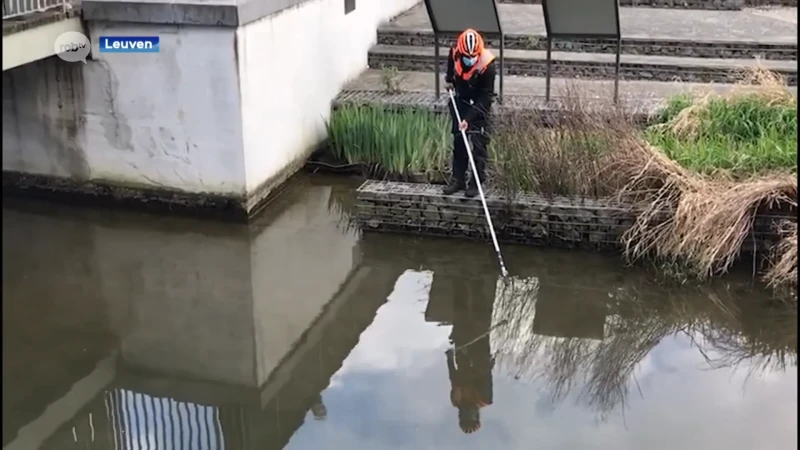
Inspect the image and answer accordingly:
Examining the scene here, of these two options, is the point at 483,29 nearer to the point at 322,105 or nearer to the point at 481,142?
A: the point at 322,105

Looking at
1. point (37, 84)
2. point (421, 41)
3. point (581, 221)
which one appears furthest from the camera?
point (421, 41)

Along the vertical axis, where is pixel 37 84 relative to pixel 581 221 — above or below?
above

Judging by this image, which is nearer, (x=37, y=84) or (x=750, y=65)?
(x=37, y=84)

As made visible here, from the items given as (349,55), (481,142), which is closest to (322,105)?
(349,55)

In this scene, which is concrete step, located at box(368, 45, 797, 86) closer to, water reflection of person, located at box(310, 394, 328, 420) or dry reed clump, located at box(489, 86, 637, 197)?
dry reed clump, located at box(489, 86, 637, 197)

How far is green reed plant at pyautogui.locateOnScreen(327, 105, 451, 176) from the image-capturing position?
25.3 ft

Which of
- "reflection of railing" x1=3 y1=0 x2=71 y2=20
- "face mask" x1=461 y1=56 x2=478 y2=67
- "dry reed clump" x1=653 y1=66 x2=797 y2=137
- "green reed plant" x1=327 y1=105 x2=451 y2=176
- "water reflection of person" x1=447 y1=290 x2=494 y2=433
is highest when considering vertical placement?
"reflection of railing" x1=3 y1=0 x2=71 y2=20

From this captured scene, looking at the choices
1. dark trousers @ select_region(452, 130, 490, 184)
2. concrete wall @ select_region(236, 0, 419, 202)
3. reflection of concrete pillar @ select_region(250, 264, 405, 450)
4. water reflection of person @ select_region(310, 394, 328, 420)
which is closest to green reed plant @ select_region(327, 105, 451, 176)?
concrete wall @ select_region(236, 0, 419, 202)

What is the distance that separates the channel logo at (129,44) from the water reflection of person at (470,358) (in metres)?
3.20

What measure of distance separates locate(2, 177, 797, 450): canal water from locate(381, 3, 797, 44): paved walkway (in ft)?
16.1

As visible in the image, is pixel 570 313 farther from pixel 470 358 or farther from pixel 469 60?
pixel 469 60

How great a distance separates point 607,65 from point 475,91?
3.73 meters

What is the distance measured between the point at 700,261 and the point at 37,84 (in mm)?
5574

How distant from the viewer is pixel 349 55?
9.64 metres
